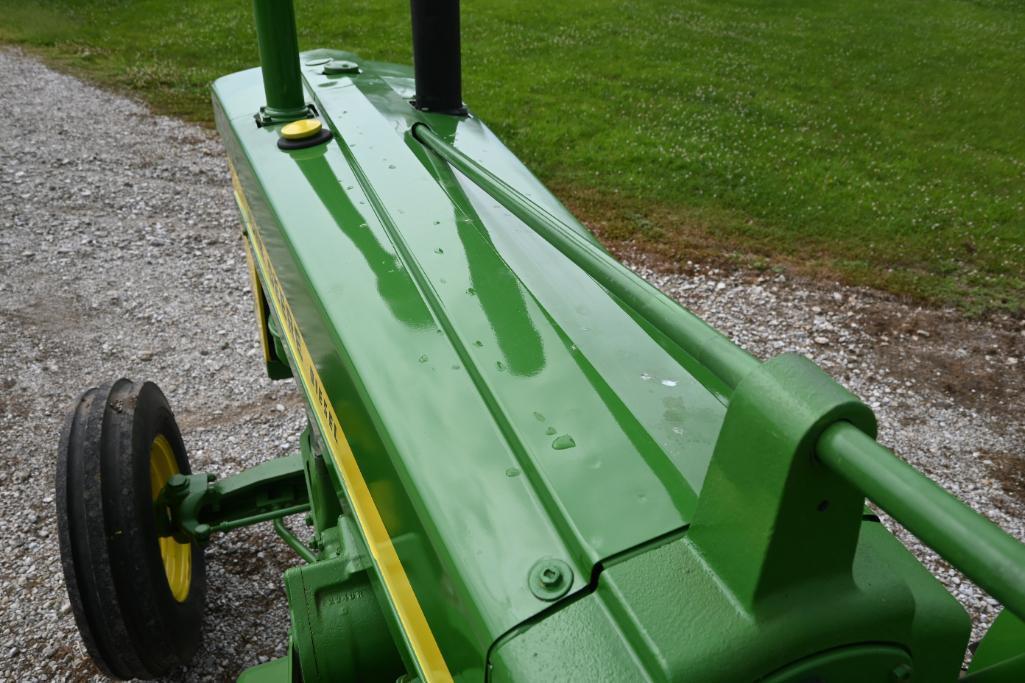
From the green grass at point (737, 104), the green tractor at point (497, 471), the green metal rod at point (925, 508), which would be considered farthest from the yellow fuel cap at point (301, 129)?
the green grass at point (737, 104)

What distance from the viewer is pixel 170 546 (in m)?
2.69

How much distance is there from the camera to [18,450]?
3.61m

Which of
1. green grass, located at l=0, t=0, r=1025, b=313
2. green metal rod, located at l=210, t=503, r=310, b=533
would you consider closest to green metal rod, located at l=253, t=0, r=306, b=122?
green metal rod, located at l=210, t=503, r=310, b=533

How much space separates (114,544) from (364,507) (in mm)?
1078

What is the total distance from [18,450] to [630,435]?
3.35 meters

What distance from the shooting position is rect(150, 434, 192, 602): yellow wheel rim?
8.54ft

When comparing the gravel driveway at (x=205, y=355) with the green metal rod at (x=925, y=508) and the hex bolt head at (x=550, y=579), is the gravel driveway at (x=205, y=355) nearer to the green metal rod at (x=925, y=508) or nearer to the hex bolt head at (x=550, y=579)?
the hex bolt head at (x=550, y=579)

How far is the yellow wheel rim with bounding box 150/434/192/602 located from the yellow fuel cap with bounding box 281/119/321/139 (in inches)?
41.7

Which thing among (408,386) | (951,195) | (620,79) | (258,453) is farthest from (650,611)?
(620,79)

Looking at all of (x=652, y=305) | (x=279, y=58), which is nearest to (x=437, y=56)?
(x=279, y=58)

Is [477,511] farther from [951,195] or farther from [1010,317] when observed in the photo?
[951,195]

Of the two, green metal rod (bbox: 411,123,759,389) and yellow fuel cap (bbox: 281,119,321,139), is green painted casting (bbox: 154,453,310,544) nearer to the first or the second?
yellow fuel cap (bbox: 281,119,321,139)

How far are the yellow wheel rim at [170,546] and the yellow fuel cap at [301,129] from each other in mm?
1058

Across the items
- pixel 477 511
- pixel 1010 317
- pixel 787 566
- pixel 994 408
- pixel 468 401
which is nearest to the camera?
pixel 787 566
